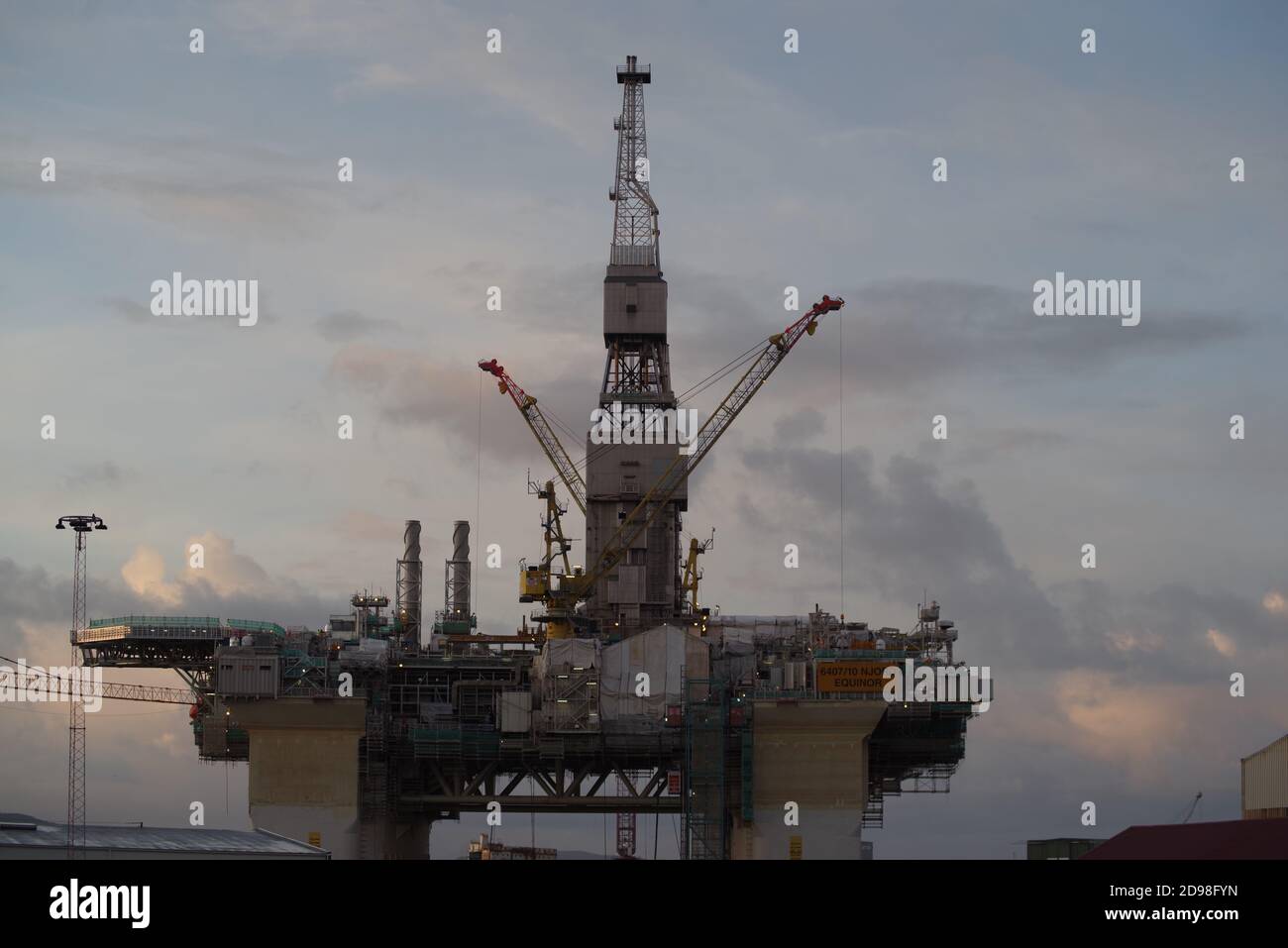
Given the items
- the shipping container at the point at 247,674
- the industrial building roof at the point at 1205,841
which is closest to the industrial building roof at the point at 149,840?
the shipping container at the point at 247,674

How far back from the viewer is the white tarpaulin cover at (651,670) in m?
134

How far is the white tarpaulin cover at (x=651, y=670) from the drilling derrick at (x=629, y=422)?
9.48 meters

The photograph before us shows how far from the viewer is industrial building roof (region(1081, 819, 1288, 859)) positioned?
80.2 meters

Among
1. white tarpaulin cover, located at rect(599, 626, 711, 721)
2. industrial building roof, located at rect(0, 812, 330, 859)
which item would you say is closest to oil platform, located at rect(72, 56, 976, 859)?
white tarpaulin cover, located at rect(599, 626, 711, 721)

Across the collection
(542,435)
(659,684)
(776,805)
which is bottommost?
(776,805)

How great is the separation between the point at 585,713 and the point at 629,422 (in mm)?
30899

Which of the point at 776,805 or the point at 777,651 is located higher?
the point at 777,651
